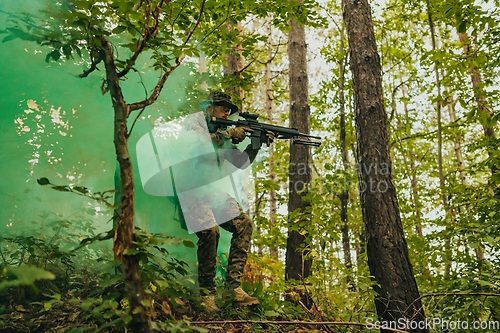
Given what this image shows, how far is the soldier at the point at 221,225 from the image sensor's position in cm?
320

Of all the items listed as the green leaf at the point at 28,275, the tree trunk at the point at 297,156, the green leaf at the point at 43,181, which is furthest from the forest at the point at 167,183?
the tree trunk at the point at 297,156

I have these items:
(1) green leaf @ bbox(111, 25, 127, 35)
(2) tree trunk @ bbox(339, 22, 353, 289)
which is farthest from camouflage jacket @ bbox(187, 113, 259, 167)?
(2) tree trunk @ bbox(339, 22, 353, 289)

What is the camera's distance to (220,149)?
3.54 meters

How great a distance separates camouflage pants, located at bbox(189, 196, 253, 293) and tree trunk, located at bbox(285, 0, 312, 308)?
7.14 feet

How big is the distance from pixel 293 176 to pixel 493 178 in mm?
3219

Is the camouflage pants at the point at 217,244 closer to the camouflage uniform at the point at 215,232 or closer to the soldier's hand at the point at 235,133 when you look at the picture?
the camouflage uniform at the point at 215,232

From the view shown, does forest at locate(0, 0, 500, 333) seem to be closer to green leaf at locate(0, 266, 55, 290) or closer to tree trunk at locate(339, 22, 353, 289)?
green leaf at locate(0, 266, 55, 290)

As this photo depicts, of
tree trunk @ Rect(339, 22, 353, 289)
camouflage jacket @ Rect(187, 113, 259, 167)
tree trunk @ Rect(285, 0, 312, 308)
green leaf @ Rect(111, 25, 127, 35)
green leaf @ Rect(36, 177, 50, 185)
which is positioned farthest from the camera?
tree trunk @ Rect(339, 22, 353, 289)

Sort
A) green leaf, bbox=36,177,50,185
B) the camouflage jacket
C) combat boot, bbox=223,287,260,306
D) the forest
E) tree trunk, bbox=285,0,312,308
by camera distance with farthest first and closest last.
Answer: tree trunk, bbox=285,0,312,308 < the camouflage jacket < combat boot, bbox=223,287,260,306 < the forest < green leaf, bbox=36,177,50,185

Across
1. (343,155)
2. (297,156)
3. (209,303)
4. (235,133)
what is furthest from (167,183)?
(343,155)

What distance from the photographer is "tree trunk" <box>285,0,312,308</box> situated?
5555mm

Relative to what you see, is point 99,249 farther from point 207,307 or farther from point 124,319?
point 124,319

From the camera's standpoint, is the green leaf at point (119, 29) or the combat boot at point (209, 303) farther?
the combat boot at point (209, 303)

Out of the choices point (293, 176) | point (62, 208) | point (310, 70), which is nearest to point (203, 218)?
point (62, 208)
